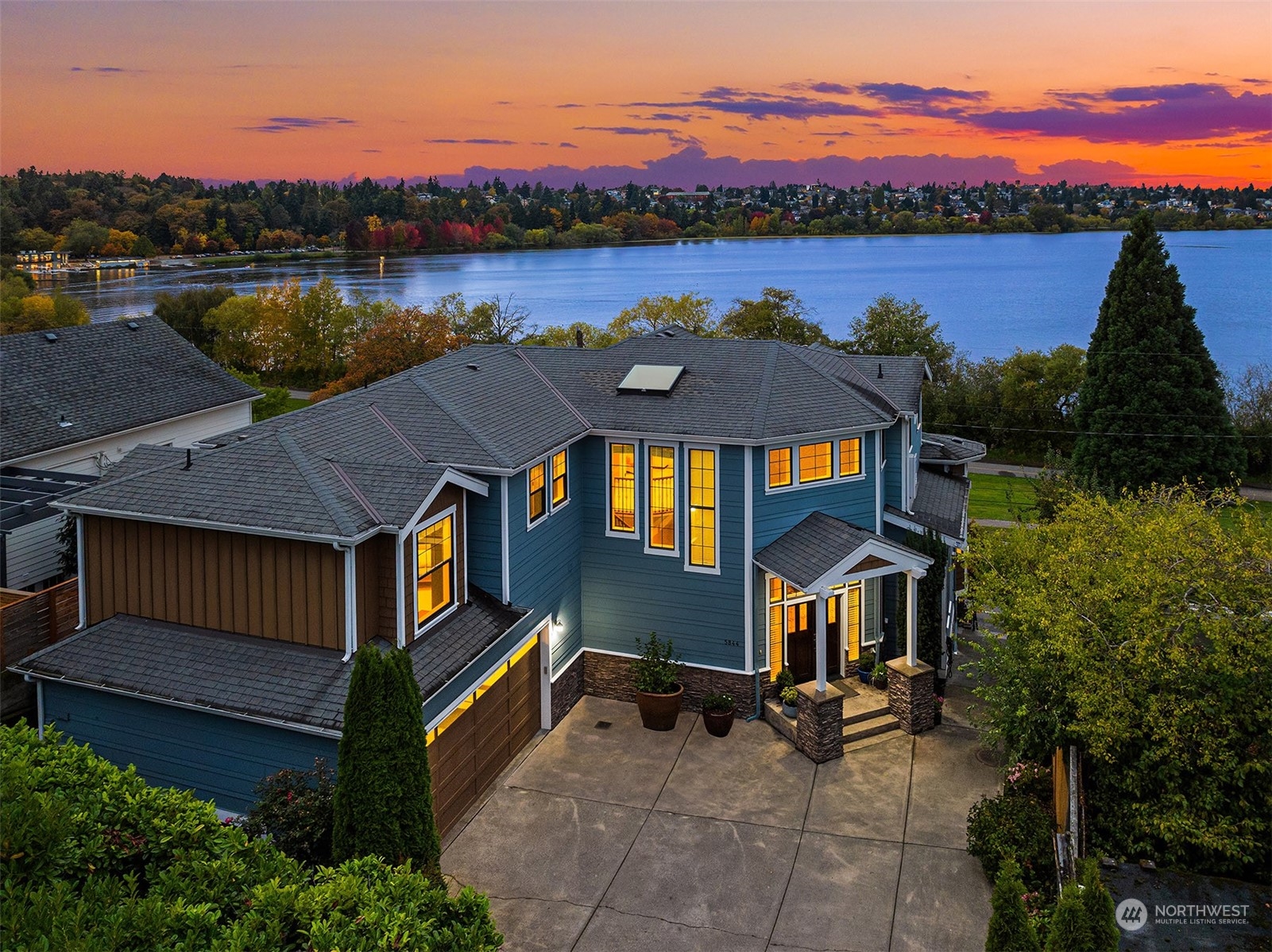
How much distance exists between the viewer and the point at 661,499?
16.5m

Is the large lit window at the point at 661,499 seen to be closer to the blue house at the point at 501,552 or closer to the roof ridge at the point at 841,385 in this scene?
the blue house at the point at 501,552

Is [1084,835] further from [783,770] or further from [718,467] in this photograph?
[718,467]

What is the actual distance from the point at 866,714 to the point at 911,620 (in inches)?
71.3

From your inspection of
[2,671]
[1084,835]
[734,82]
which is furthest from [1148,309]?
[2,671]

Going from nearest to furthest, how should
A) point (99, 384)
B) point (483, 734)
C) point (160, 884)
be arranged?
point (160, 884), point (483, 734), point (99, 384)

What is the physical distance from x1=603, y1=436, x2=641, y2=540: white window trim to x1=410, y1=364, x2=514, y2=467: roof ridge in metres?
2.72

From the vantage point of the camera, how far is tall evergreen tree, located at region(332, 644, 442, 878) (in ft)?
32.9

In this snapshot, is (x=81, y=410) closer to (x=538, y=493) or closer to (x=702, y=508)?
(x=538, y=493)

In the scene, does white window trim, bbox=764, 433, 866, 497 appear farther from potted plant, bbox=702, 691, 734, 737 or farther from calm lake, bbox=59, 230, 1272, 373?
calm lake, bbox=59, 230, 1272, 373

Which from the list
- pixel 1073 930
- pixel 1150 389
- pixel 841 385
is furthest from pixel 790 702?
pixel 1150 389

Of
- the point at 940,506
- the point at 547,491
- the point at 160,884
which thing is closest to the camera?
the point at 160,884

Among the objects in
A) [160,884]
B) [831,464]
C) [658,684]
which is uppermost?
[831,464]

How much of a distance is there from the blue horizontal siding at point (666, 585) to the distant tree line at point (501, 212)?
44.1 m

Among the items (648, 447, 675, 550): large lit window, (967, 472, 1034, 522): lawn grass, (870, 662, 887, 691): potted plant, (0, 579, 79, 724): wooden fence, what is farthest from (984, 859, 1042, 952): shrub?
(967, 472, 1034, 522): lawn grass
